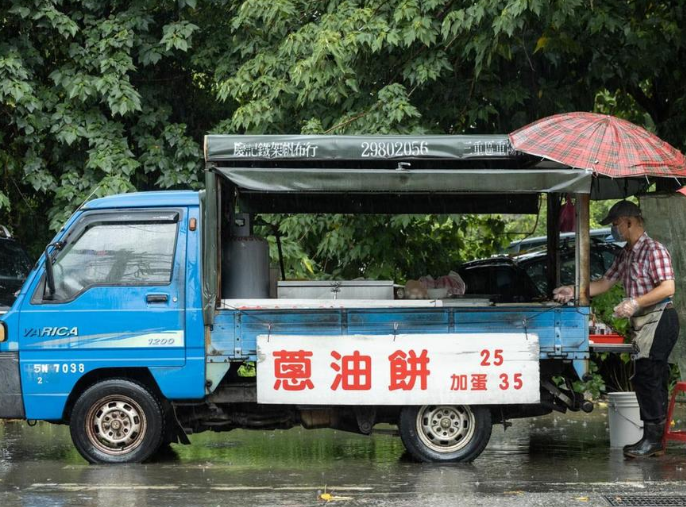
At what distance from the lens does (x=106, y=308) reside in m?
8.25

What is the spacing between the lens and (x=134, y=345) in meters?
8.25

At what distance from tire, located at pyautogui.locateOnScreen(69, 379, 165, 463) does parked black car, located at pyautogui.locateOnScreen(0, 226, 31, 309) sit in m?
4.75

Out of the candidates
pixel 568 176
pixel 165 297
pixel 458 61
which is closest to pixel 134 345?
pixel 165 297

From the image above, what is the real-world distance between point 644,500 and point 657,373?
1.84 m

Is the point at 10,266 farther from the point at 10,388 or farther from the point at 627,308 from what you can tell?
the point at 627,308

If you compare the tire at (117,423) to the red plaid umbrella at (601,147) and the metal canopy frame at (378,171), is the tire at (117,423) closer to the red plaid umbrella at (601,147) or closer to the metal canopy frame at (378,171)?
the metal canopy frame at (378,171)

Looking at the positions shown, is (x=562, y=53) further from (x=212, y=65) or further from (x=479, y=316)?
(x=479, y=316)

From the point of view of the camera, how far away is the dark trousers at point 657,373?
867 centimetres

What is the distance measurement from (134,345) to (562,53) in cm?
727

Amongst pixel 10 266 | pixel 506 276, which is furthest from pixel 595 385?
pixel 10 266

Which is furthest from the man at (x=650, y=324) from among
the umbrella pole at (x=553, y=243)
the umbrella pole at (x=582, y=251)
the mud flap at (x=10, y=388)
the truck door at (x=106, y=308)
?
the mud flap at (x=10, y=388)

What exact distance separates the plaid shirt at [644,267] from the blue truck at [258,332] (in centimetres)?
70

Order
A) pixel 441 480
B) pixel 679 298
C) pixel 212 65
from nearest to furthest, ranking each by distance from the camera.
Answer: pixel 441 480, pixel 679 298, pixel 212 65

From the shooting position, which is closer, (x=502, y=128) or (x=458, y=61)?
(x=458, y=61)
